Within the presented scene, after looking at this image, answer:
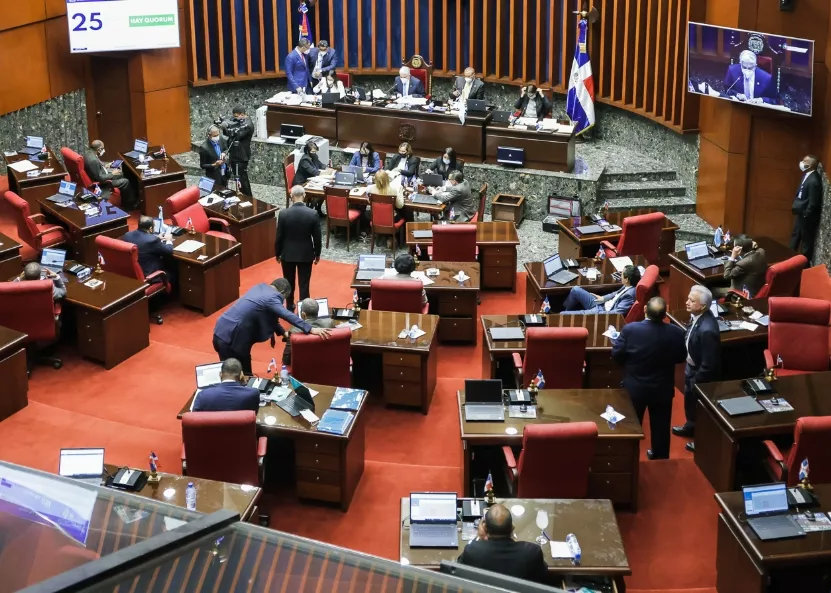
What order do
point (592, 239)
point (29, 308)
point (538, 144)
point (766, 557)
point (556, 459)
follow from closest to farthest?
A: point (766, 557) < point (556, 459) < point (29, 308) < point (592, 239) < point (538, 144)

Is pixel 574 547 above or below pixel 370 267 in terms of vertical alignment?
below

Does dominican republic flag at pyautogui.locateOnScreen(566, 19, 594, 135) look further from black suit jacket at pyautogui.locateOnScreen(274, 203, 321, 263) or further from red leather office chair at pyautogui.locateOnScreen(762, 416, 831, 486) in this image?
red leather office chair at pyautogui.locateOnScreen(762, 416, 831, 486)

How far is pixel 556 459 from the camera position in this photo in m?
5.96

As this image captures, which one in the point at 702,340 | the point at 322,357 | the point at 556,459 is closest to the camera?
the point at 556,459

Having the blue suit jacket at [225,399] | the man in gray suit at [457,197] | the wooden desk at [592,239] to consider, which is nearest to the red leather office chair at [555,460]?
the blue suit jacket at [225,399]

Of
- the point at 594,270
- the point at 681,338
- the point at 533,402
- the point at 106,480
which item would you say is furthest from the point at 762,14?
the point at 106,480

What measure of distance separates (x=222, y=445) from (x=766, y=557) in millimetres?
3156

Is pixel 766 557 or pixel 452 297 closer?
pixel 766 557

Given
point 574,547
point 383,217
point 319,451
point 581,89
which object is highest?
point 581,89

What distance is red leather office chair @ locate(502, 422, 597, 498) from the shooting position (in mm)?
5848

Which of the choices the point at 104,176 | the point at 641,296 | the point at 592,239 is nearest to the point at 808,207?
the point at 592,239

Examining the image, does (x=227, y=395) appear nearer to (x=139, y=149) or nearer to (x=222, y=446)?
(x=222, y=446)

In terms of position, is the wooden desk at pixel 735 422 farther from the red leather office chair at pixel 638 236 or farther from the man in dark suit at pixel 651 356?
the red leather office chair at pixel 638 236

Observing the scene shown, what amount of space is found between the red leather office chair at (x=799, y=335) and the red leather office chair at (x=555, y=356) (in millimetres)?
1452
